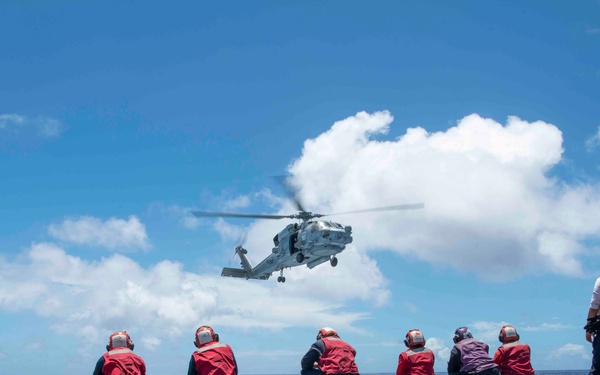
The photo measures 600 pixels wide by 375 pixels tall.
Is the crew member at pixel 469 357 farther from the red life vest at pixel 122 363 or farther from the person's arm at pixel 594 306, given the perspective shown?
the red life vest at pixel 122 363

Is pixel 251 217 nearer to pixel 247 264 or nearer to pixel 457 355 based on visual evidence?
pixel 247 264

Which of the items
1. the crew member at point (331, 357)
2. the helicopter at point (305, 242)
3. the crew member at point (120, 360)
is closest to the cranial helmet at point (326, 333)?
the crew member at point (331, 357)

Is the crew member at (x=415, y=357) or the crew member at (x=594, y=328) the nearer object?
the crew member at (x=594, y=328)

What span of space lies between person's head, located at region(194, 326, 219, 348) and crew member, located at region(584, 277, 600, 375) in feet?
26.6

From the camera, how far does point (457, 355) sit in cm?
1631

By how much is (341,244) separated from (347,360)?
131ft

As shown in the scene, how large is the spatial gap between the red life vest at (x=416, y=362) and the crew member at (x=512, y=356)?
88.3 inches

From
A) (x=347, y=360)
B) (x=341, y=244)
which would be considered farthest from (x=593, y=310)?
(x=341, y=244)

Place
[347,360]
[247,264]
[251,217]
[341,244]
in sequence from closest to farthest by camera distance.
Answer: [347,360] < [341,244] < [251,217] < [247,264]

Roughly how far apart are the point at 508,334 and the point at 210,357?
343 inches

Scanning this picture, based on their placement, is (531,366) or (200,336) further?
(531,366)

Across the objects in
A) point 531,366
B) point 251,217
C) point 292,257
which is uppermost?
point 251,217

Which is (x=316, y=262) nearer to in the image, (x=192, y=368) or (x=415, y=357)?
(x=415, y=357)

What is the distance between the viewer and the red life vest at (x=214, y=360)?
13016 millimetres
